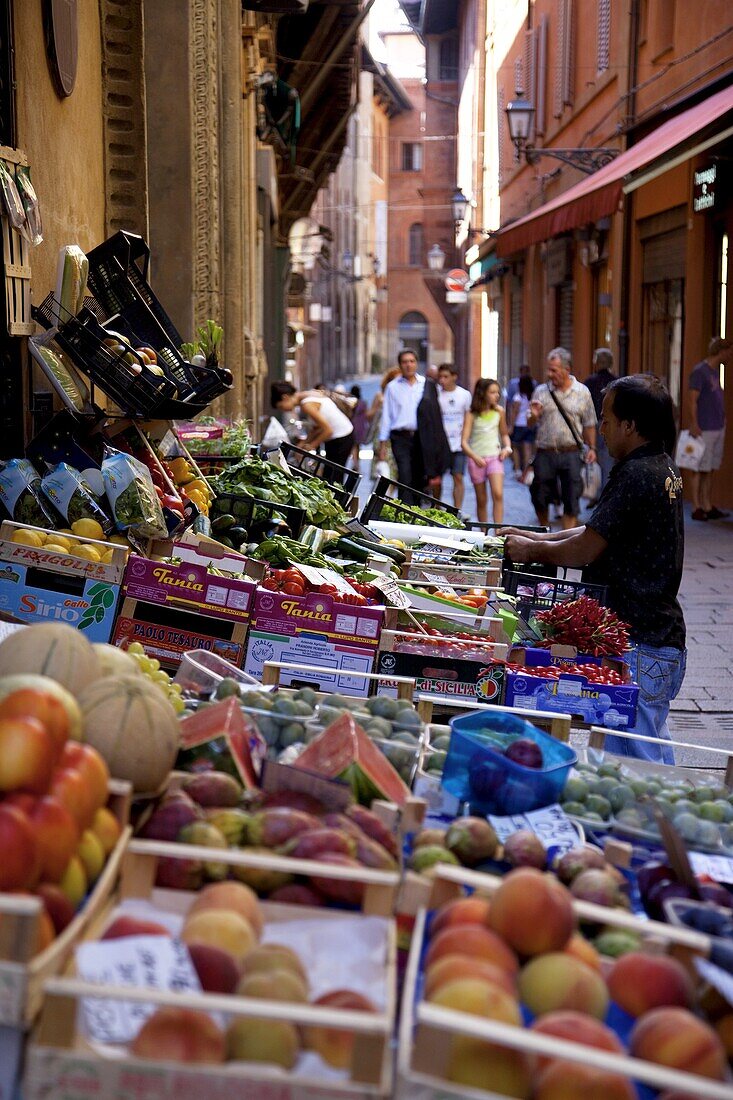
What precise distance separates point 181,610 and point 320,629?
1.58 ft

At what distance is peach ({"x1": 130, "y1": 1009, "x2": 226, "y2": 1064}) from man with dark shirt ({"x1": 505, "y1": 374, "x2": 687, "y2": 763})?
3.19m

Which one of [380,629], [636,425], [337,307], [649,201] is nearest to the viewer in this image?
[380,629]

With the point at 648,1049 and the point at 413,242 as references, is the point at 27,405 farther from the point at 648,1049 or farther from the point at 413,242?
the point at 413,242

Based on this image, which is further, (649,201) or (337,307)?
(337,307)

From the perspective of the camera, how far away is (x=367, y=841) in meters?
2.41

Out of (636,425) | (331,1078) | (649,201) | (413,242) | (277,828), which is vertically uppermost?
(413,242)

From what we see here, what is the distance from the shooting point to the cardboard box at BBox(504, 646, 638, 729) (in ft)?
14.3

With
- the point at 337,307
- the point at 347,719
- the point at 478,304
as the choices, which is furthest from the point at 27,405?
the point at 337,307

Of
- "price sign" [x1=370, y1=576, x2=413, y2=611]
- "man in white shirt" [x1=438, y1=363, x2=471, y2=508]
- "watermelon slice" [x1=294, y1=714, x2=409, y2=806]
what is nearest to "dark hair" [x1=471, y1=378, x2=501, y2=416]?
"man in white shirt" [x1=438, y1=363, x2=471, y2=508]

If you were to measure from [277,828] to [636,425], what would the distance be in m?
2.90

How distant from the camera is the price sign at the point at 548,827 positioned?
2.73 metres

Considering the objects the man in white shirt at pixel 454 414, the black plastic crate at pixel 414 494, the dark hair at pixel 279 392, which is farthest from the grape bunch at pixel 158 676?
the man in white shirt at pixel 454 414

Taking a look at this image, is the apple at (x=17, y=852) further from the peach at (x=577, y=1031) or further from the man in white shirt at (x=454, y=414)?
the man in white shirt at (x=454, y=414)

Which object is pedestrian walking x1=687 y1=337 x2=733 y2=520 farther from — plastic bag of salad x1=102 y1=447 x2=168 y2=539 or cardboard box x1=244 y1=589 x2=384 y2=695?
cardboard box x1=244 y1=589 x2=384 y2=695
